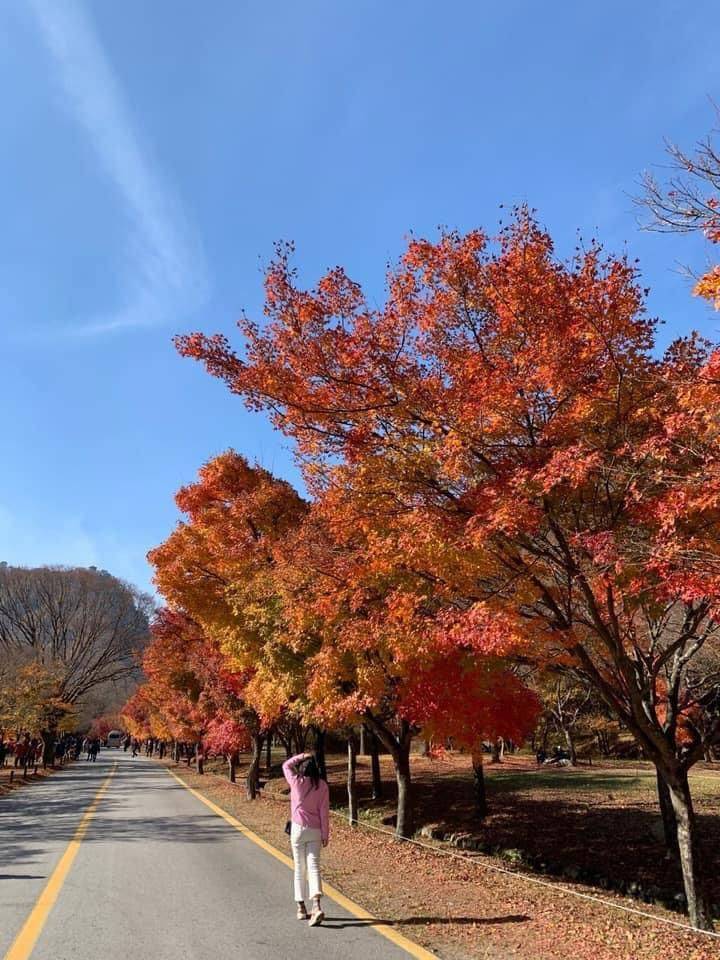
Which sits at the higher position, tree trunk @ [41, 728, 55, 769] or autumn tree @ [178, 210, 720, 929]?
autumn tree @ [178, 210, 720, 929]

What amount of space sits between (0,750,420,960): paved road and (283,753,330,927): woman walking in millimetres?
320

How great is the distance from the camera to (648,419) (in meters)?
7.65

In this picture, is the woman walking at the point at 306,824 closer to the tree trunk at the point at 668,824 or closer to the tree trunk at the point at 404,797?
the tree trunk at the point at 404,797

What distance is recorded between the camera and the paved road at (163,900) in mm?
5777

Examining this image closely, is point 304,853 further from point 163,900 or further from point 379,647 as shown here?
point 379,647

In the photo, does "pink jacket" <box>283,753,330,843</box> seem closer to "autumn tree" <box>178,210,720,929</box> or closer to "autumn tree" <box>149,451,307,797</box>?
"autumn tree" <box>178,210,720,929</box>

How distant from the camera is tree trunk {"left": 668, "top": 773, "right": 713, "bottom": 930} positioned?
750 centimetres

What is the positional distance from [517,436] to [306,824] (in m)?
4.61

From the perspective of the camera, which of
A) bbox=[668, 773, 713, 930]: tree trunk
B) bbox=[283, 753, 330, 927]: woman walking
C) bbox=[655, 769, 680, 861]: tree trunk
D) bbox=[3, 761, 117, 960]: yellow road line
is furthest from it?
bbox=[655, 769, 680, 861]: tree trunk

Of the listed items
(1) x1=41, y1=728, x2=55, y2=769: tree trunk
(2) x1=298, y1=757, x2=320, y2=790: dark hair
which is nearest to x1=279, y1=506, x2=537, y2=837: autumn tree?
(2) x1=298, y1=757, x2=320, y2=790: dark hair

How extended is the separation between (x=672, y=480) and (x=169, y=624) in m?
26.4

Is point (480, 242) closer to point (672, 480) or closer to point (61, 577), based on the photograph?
point (672, 480)

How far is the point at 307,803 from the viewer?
705cm

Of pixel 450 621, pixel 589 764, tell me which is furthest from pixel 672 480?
pixel 589 764
